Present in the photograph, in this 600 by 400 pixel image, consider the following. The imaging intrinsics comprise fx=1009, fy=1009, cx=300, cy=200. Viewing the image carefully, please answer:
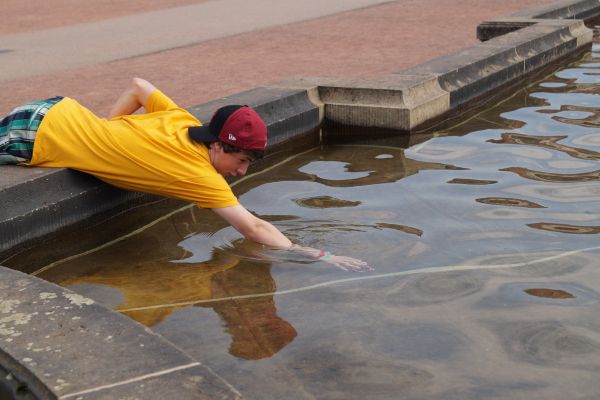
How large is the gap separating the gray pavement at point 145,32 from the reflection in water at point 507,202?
5.45m

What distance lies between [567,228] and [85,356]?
9.28 ft

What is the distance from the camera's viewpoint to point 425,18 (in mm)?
13703

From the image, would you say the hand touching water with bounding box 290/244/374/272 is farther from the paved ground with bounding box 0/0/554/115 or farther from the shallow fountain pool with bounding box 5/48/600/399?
the paved ground with bounding box 0/0/554/115

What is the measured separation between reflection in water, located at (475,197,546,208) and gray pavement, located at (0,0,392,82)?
5.45 m

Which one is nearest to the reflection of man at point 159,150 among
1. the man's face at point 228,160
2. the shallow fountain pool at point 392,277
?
the man's face at point 228,160

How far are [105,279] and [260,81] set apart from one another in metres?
4.76

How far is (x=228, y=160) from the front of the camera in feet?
15.2

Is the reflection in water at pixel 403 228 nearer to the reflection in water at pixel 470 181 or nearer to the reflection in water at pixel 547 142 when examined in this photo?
the reflection in water at pixel 470 181

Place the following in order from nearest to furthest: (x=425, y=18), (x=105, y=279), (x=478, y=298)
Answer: (x=478, y=298) < (x=105, y=279) < (x=425, y=18)

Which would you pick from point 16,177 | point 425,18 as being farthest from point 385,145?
point 425,18

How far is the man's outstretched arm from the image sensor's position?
14.9 ft

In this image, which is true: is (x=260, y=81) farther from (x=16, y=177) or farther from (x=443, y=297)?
(x=443, y=297)

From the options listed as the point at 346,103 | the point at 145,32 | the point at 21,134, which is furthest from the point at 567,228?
the point at 145,32

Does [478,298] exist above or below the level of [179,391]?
below
